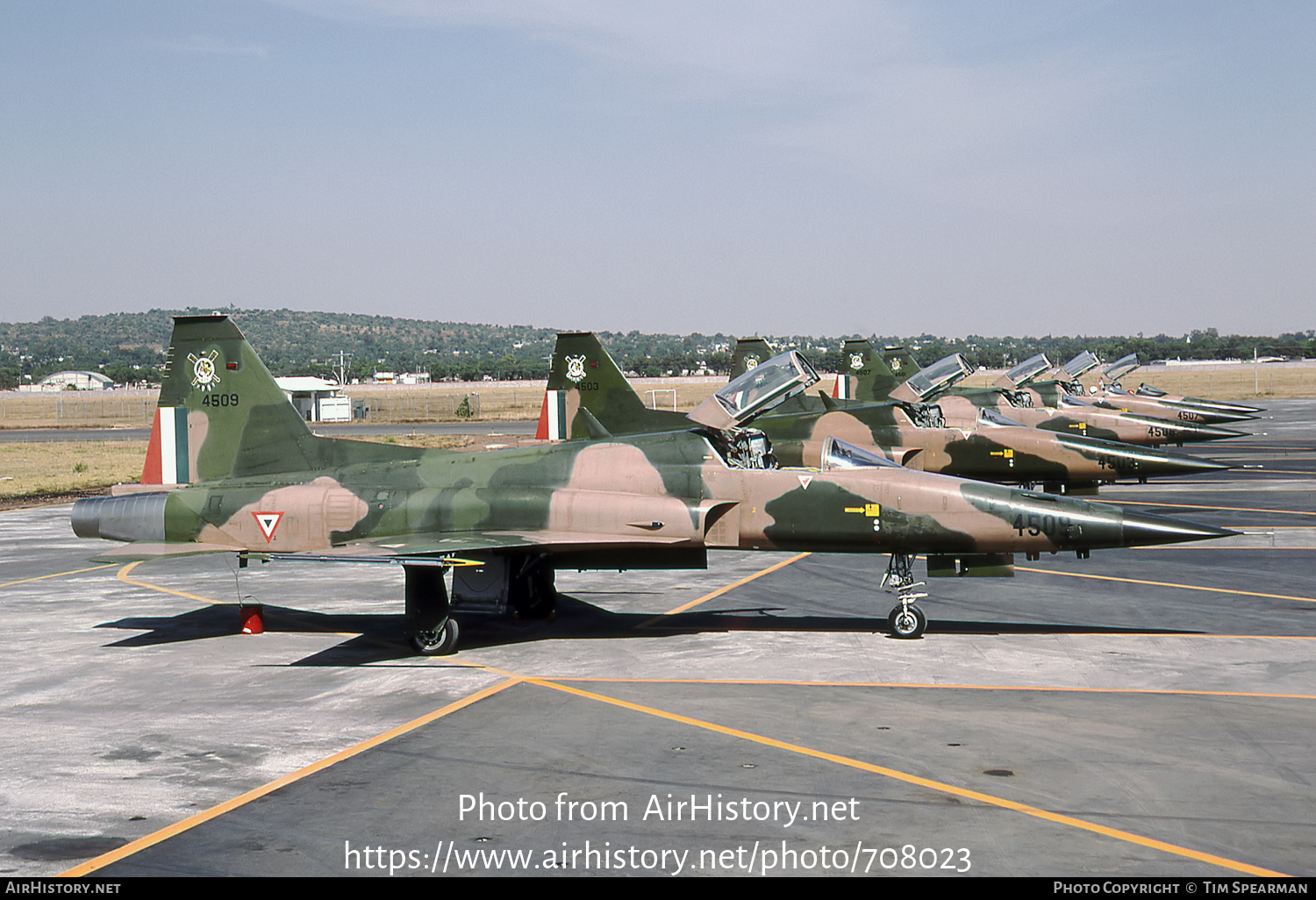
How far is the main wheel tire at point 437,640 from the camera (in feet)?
46.6

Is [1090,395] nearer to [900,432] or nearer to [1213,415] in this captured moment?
[1213,415]

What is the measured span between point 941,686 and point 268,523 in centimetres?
953

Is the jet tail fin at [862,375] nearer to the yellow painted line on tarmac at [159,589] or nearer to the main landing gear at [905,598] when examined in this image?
the main landing gear at [905,598]

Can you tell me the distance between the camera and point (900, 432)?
25.5 meters

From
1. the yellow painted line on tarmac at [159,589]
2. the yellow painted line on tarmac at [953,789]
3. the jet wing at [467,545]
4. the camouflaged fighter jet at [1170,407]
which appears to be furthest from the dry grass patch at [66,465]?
the camouflaged fighter jet at [1170,407]

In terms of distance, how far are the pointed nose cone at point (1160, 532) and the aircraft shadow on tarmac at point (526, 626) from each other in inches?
66.7

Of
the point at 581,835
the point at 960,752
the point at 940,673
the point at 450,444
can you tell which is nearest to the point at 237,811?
the point at 581,835

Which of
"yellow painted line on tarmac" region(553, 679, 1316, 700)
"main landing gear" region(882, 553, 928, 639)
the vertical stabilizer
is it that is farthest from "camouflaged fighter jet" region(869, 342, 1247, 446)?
the vertical stabilizer

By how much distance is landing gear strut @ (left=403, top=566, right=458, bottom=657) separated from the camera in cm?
1410

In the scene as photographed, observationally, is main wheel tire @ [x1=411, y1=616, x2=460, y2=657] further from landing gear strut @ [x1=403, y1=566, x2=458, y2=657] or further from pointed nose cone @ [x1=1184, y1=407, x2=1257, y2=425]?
pointed nose cone @ [x1=1184, y1=407, x2=1257, y2=425]

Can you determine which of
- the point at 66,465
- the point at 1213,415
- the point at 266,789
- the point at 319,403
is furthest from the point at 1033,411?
the point at 319,403

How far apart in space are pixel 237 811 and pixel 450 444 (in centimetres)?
4768

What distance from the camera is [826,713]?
11109 mm
